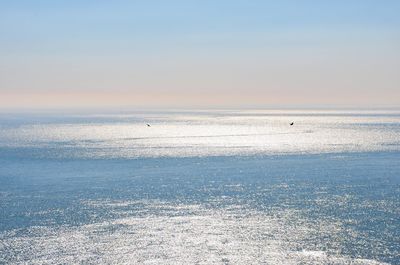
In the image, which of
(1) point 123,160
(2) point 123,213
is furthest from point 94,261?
(1) point 123,160

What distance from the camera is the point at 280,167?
106m

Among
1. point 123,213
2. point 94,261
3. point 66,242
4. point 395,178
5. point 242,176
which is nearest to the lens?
point 94,261

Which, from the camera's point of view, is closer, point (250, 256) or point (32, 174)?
point (250, 256)

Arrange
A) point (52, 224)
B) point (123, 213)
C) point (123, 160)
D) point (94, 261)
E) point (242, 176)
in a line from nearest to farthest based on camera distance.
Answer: point (94, 261) → point (52, 224) → point (123, 213) → point (242, 176) → point (123, 160)

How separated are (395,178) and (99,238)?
57538 mm

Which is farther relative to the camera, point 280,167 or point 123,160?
point 123,160

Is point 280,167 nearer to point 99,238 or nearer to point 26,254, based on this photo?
point 99,238

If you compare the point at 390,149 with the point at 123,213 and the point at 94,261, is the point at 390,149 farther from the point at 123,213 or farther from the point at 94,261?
the point at 94,261

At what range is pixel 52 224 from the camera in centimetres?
5666

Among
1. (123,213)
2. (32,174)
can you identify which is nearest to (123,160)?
(32,174)

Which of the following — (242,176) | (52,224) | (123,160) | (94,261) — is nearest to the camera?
(94,261)

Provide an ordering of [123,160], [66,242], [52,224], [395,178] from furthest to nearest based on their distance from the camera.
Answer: [123,160] → [395,178] → [52,224] → [66,242]

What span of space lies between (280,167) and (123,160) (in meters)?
37.9

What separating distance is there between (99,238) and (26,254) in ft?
25.4
